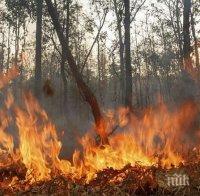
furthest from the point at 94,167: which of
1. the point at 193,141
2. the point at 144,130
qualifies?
the point at 193,141

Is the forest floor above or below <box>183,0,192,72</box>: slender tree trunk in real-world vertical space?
below

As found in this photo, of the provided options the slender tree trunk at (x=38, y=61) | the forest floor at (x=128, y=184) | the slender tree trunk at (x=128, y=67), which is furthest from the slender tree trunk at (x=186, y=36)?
the forest floor at (x=128, y=184)

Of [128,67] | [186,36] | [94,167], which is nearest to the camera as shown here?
[94,167]

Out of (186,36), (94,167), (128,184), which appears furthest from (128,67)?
(128,184)

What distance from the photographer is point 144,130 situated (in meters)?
9.29

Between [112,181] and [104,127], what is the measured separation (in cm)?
230

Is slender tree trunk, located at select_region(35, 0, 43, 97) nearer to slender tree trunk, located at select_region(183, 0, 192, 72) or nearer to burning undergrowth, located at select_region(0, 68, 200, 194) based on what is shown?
slender tree trunk, located at select_region(183, 0, 192, 72)

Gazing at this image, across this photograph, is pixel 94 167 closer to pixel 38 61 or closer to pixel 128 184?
pixel 128 184

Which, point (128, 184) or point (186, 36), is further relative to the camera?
point (186, 36)

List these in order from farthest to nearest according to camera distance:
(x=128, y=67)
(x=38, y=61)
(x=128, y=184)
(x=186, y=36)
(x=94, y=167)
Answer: (x=38, y=61)
(x=128, y=67)
(x=186, y=36)
(x=94, y=167)
(x=128, y=184)

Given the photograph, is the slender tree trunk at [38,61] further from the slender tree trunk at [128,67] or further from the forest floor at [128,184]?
the forest floor at [128,184]

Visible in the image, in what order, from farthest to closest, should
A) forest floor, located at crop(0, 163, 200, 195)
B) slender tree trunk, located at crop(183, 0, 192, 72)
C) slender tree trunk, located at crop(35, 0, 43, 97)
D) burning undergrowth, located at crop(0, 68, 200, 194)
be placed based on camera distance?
slender tree trunk, located at crop(35, 0, 43, 97), slender tree trunk, located at crop(183, 0, 192, 72), burning undergrowth, located at crop(0, 68, 200, 194), forest floor, located at crop(0, 163, 200, 195)

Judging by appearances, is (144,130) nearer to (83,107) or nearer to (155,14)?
(83,107)

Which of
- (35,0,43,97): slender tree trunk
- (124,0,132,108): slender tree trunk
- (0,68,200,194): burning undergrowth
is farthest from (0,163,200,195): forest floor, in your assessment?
(35,0,43,97): slender tree trunk
